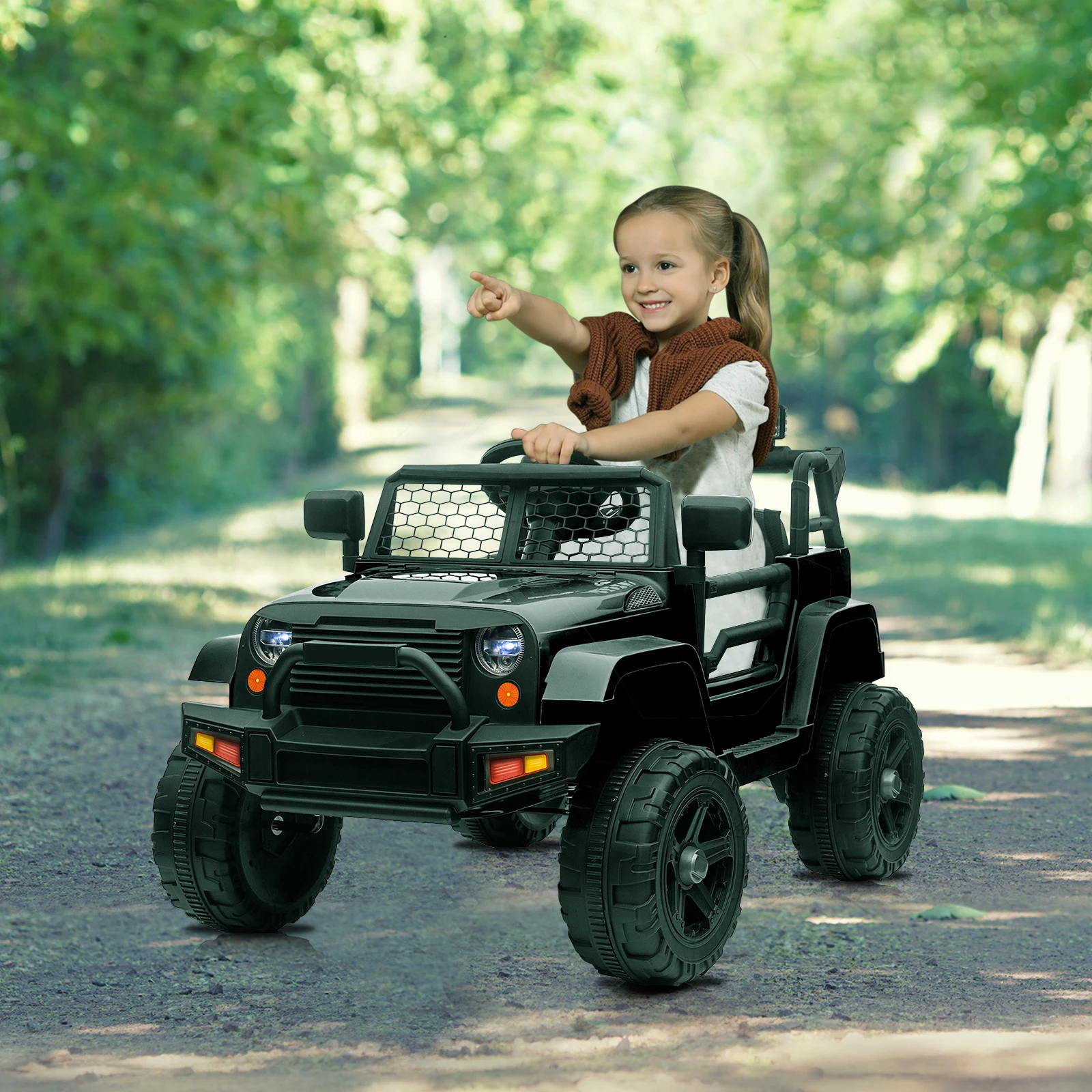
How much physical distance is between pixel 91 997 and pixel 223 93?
43.6 feet

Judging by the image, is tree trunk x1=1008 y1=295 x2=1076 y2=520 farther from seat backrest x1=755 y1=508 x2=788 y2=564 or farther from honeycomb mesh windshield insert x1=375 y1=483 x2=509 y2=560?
honeycomb mesh windshield insert x1=375 y1=483 x2=509 y2=560

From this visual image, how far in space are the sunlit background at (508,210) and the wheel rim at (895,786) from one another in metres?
7.05

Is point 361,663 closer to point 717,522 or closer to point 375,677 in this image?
point 375,677

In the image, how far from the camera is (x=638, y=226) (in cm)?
495

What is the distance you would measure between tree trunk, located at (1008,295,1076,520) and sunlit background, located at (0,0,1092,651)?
10cm

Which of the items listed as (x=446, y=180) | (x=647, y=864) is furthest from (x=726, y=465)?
(x=446, y=180)

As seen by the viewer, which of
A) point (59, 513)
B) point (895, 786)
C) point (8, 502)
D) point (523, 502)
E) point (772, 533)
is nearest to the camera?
point (523, 502)

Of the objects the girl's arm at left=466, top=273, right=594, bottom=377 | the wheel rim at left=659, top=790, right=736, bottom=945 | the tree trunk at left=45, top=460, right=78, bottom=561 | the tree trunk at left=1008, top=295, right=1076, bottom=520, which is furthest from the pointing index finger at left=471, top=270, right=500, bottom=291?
the tree trunk at left=1008, top=295, right=1076, bottom=520

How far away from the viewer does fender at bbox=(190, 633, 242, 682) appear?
14.8 ft

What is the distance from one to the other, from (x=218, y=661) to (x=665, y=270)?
5.53ft

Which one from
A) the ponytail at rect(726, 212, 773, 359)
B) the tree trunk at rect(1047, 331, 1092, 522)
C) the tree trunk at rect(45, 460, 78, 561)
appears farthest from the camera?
the tree trunk at rect(1047, 331, 1092, 522)

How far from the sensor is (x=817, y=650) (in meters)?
5.23

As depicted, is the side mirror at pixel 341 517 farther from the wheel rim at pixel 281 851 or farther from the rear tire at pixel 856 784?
the rear tire at pixel 856 784

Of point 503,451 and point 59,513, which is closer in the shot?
point 503,451
